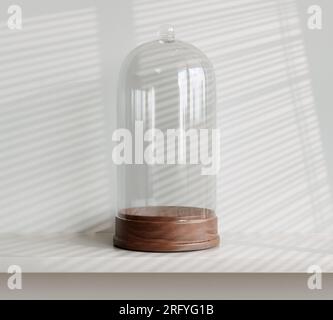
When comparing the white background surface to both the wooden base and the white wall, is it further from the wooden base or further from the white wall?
the wooden base

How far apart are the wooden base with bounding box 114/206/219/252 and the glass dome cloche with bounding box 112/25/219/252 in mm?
54

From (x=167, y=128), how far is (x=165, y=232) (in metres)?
0.20

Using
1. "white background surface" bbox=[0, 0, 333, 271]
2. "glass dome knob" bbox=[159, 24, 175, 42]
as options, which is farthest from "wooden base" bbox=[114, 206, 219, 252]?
"glass dome knob" bbox=[159, 24, 175, 42]

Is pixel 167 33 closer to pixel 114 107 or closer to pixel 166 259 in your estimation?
pixel 114 107

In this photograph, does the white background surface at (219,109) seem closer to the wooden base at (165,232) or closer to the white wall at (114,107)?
the white wall at (114,107)

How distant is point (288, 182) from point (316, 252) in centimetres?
19

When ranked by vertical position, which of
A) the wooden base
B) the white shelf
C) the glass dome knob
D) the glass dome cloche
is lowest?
the white shelf

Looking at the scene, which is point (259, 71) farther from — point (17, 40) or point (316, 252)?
point (17, 40)

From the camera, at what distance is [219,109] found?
1.03 metres

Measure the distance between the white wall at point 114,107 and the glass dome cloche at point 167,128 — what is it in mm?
54

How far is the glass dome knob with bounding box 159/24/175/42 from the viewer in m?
0.96

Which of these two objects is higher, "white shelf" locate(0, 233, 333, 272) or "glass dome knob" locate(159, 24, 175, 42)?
"glass dome knob" locate(159, 24, 175, 42)

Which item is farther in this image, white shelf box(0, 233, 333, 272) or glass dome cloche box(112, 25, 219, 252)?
glass dome cloche box(112, 25, 219, 252)

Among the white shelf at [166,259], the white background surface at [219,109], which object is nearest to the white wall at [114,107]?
the white background surface at [219,109]
